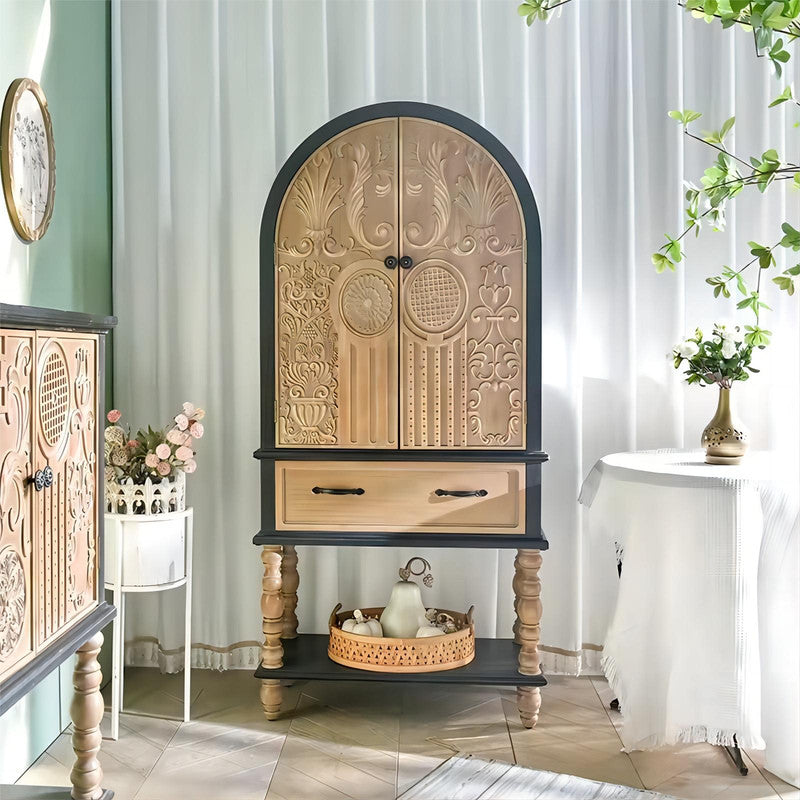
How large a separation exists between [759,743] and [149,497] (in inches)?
70.9

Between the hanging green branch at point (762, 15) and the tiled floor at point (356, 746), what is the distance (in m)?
2.09

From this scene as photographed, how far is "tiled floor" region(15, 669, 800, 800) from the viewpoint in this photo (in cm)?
221

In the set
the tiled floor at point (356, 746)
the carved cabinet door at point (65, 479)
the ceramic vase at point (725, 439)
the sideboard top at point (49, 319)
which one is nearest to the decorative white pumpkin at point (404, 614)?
the tiled floor at point (356, 746)

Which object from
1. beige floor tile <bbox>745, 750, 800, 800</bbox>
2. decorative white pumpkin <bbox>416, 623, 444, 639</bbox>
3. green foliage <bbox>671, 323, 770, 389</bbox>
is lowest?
beige floor tile <bbox>745, 750, 800, 800</bbox>

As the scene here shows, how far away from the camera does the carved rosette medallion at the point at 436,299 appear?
2.48 metres

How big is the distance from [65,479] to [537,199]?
6.34ft

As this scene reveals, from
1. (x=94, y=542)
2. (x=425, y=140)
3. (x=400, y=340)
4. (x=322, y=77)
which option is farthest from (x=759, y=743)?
(x=322, y=77)

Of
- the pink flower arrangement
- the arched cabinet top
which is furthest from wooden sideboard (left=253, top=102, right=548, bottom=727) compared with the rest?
the pink flower arrangement

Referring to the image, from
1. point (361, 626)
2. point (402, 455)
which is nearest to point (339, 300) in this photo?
point (402, 455)

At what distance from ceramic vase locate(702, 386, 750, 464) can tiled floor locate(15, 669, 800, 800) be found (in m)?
0.84

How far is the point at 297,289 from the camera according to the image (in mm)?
2510

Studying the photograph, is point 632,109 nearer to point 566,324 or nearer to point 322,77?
point 566,324

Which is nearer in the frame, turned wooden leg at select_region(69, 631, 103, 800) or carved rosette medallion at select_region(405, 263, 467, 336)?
turned wooden leg at select_region(69, 631, 103, 800)

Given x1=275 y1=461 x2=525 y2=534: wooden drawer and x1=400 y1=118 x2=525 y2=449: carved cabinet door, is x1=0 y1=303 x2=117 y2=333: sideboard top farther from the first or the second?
x1=400 y1=118 x2=525 y2=449: carved cabinet door
